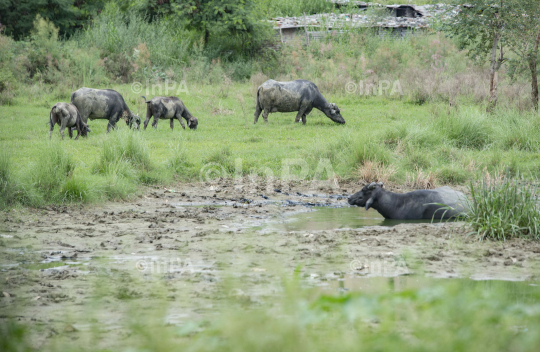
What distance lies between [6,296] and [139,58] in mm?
18570

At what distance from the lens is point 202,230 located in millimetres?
7406

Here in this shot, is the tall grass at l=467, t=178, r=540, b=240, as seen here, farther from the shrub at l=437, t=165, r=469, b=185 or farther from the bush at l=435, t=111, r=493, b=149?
the bush at l=435, t=111, r=493, b=149

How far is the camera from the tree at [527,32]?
14.8m

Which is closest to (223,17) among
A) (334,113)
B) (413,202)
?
(334,113)

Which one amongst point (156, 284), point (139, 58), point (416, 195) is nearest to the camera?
point (156, 284)

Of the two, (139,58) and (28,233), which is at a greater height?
(139,58)

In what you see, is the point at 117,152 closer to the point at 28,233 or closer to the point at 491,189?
the point at 28,233

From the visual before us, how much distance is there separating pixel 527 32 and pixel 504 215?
10.2m

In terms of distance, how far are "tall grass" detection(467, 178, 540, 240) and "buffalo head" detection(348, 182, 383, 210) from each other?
1684 mm

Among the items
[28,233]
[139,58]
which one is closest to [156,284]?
[28,233]

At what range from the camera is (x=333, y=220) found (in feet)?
26.8

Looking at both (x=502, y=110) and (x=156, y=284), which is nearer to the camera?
(x=156, y=284)

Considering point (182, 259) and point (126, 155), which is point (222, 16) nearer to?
point (126, 155)

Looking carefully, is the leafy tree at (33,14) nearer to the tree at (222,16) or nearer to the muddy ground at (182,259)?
the tree at (222,16)
